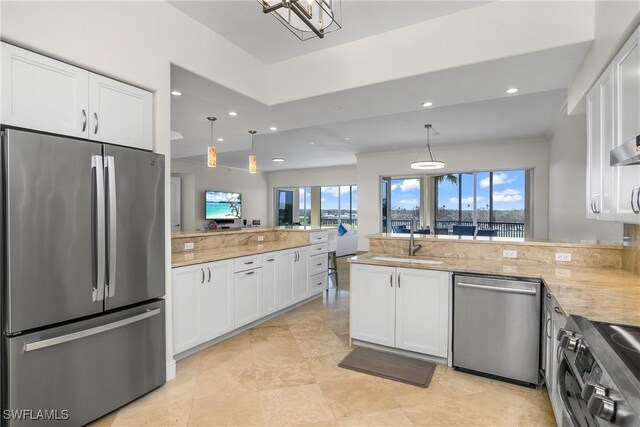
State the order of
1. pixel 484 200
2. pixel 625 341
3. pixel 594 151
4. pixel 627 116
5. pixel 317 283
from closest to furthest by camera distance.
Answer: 1. pixel 625 341
2. pixel 627 116
3. pixel 594 151
4. pixel 317 283
5. pixel 484 200

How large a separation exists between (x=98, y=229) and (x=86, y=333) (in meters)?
0.64

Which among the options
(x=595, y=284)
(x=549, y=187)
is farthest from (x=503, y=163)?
(x=595, y=284)

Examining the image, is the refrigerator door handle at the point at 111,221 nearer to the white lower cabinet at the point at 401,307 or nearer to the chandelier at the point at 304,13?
the chandelier at the point at 304,13

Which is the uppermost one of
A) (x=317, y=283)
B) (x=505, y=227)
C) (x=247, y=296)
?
(x=505, y=227)

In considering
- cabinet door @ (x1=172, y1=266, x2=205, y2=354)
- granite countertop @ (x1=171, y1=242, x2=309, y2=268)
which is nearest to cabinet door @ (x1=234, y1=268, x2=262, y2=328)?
granite countertop @ (x1=171, y1=242, x2=309, y2=268)

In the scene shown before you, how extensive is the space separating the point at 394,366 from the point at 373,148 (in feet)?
19.2

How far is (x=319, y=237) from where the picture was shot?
202 inches

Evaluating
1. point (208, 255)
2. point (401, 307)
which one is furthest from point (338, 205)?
point (401, 307)

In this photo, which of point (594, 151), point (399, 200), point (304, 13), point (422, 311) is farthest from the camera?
point (399, 200)

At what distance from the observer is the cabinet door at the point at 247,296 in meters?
Result: 3.49

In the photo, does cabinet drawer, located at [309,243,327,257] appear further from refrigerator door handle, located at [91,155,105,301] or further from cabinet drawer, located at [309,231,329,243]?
refrigerator door handle, located at [91,155,105,301]

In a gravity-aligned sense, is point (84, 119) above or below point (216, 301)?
above

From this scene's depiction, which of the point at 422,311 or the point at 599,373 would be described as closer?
the point at 599,373

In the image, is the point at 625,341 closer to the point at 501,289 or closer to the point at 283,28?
the point at 501,289
